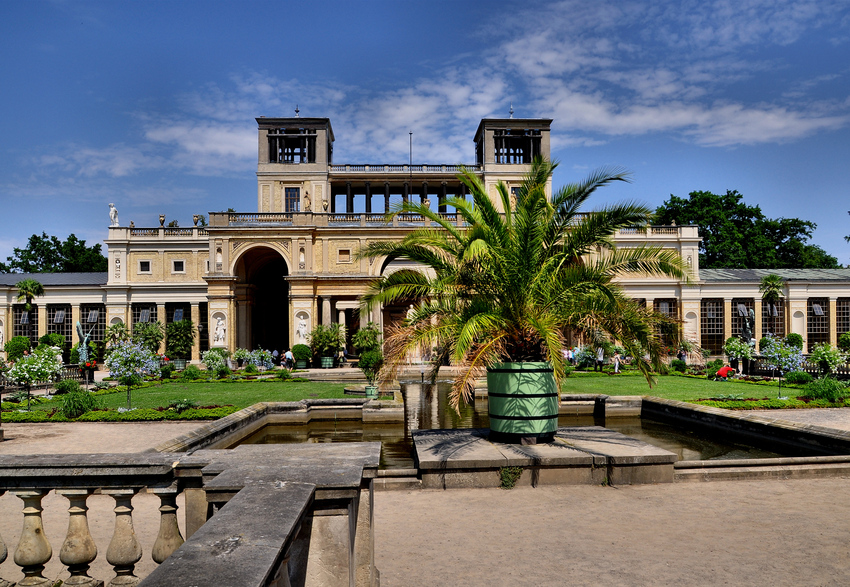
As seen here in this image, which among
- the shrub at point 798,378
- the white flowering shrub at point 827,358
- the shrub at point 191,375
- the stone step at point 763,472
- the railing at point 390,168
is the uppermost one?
the railing at point 390,168

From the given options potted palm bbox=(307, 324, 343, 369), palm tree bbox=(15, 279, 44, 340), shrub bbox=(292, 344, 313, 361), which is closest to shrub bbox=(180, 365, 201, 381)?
shrub bbox=(292, 344, 313, 361)

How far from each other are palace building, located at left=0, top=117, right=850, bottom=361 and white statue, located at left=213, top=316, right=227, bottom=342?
62mm

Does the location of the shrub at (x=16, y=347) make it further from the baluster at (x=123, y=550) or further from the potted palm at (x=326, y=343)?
the baluster at (x=123, y=550)

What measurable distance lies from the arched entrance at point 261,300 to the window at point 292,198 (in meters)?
4.36

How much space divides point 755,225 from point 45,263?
7138 centimetres

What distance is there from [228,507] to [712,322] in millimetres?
47153

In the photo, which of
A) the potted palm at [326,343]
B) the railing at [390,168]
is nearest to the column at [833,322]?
the railing at [390,168]

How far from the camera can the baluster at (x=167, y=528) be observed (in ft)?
11.0

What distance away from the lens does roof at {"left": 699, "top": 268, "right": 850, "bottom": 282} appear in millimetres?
43188

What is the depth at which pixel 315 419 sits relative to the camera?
48.9 ft

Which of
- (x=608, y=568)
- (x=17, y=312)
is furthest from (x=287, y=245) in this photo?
(x=608, y=568)

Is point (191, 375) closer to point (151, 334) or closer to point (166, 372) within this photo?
point (166, 372)

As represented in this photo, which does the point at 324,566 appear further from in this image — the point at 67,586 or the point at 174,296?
the point at 174,296

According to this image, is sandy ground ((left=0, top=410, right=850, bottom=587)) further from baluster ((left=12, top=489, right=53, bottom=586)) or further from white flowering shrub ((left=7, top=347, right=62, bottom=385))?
white flowering shrub ((left=7, top=347, right=62, bottom=385))
